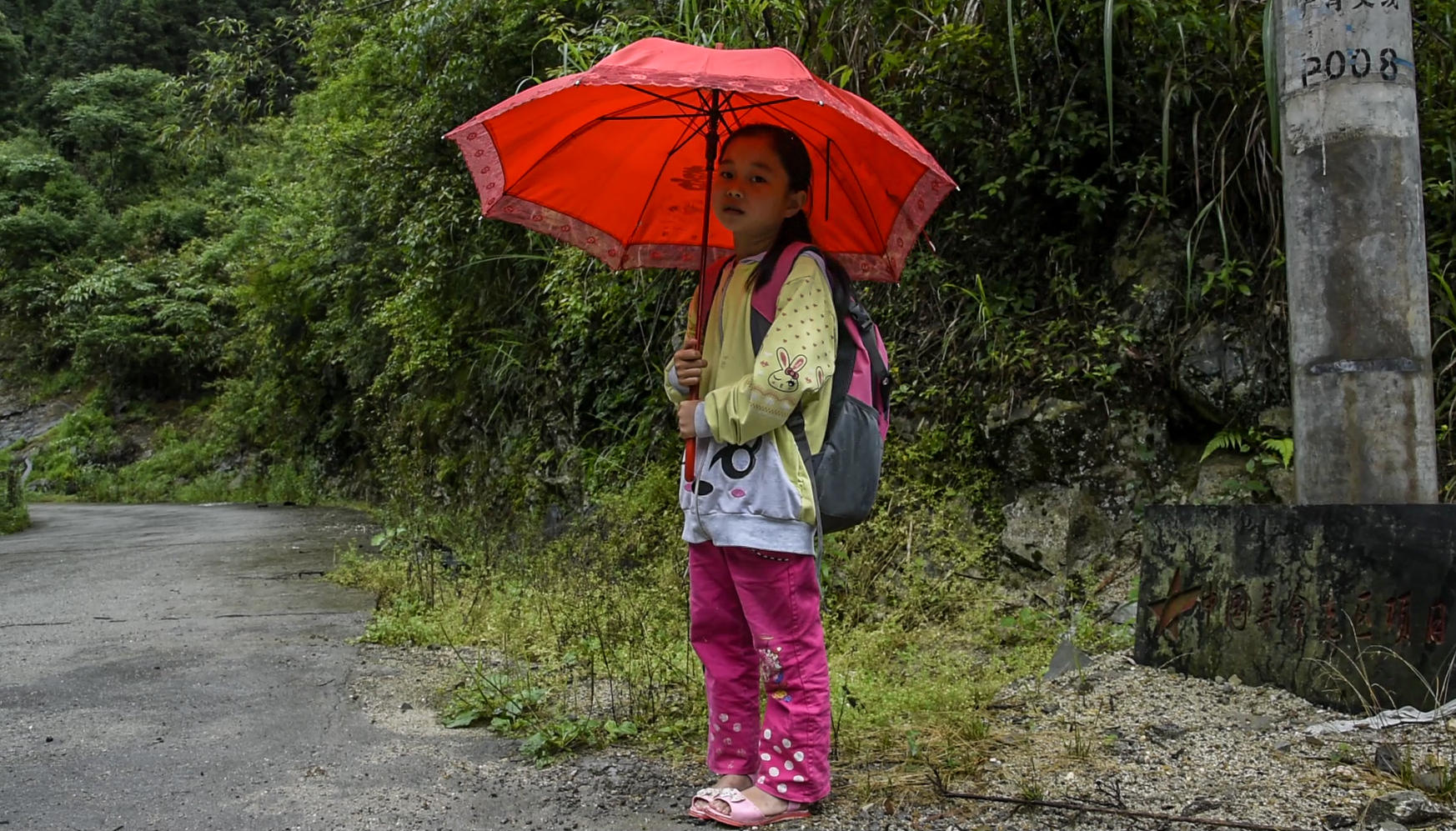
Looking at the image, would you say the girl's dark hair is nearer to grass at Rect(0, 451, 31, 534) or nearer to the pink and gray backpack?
the pink and gray backpack

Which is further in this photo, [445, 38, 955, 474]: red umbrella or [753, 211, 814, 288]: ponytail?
[445, 38, 955, 474]: red umbrella

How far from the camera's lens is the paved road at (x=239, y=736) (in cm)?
296

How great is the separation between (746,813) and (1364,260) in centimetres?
232

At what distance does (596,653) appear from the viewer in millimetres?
4609

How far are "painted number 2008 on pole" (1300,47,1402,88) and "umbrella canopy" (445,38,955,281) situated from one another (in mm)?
1222

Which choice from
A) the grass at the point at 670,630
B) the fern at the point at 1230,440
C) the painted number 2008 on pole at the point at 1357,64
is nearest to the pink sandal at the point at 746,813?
the grass at the point at 670,630

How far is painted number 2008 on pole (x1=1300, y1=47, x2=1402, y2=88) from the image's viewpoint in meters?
3.30

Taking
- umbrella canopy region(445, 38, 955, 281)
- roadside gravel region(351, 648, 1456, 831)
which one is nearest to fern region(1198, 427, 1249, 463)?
roadside gravel region(351, 648, 1456, 831)

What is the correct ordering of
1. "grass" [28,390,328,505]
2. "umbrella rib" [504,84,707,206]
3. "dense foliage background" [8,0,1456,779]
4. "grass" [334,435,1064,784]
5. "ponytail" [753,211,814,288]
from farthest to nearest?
"grass" [28,390,328,505], "dense foliage background" [8,0,1456,779], "grass" [334,435,1064,784], "umbrella rib" [504,84,707,206], "ponytail" [753,211,814,288]

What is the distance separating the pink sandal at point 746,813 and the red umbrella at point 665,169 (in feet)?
4.08

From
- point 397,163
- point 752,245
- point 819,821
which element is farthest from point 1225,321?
point 397,163

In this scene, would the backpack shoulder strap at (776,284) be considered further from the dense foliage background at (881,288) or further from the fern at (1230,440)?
the fern at (1230,440)

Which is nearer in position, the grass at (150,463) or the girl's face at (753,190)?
the girl's face at (753,190)

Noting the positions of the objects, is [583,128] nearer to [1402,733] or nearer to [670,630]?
[670,630]
